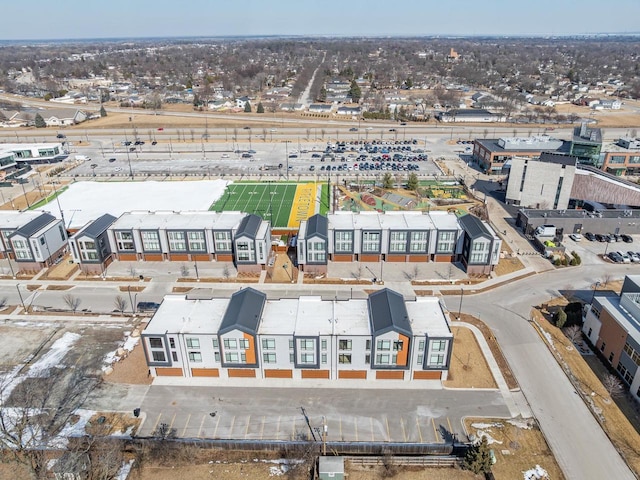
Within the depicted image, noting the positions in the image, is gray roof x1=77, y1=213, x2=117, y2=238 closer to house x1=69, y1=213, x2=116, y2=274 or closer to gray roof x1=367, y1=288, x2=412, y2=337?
house x1=69, y1=213, x2=116, y2=274

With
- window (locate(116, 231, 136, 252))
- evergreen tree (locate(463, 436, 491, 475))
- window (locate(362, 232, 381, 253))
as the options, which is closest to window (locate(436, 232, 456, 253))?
window (locate(362, 232, 381, 253))

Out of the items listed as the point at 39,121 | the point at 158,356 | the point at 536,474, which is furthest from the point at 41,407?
the point at 39,121

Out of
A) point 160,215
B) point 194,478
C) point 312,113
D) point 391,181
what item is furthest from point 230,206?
point 312,113

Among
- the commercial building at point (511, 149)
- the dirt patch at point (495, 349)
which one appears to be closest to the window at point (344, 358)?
the dirt patch at point (495, 349)

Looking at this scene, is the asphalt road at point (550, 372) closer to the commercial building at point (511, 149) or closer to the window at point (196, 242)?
the window at point (196, 242)

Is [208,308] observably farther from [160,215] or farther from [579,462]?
[579,462]

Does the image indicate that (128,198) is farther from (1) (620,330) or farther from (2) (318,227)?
(1) (620,330)
